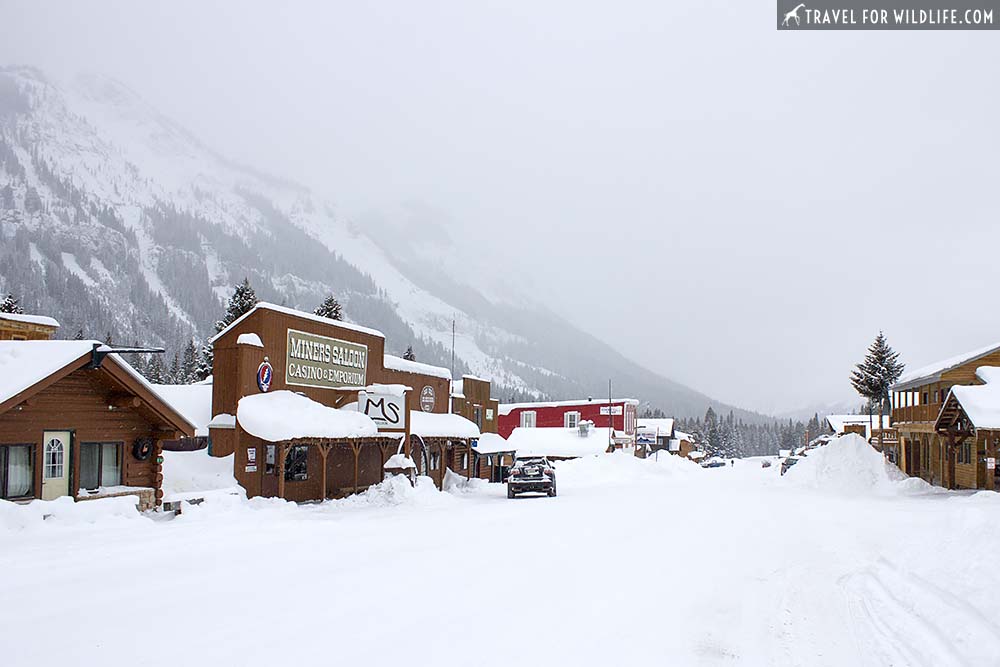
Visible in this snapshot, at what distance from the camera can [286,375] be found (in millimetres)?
28297

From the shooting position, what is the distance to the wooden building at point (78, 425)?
17656mm

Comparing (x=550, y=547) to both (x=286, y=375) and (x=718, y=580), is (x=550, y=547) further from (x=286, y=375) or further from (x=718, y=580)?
(x=286, y=375)

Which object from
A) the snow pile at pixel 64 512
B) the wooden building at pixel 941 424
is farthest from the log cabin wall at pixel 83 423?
the wooden building at pixel 941 424

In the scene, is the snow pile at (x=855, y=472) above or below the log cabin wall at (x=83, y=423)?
below

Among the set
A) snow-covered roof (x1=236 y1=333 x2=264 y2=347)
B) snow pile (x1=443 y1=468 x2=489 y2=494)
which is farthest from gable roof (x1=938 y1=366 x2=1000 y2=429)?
A: snow-covered roof (x1=236 y1=333 x2=264 y2=347)

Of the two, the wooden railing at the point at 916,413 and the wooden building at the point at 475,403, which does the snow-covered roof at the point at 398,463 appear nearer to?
the wooden building at the point at 475,403

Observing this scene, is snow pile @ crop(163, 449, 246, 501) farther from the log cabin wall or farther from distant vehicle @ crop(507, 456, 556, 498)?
distant vehicle @ crop(507, 456, 556, 498)

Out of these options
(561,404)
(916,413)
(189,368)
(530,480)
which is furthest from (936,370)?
(189,368)

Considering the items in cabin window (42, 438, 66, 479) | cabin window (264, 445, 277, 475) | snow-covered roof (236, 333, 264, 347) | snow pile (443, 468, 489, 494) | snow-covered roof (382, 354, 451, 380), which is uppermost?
snow-covered roof (236, 333, 264, 347)

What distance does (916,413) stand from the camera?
44.6 meters

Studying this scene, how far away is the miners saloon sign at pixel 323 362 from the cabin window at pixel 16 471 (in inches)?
424

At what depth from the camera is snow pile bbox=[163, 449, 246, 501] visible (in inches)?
965

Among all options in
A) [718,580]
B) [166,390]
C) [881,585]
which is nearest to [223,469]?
[166,390]

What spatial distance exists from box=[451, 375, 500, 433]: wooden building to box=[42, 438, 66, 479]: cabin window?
27366mm
